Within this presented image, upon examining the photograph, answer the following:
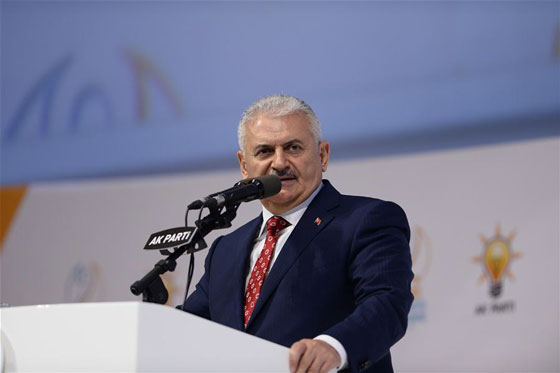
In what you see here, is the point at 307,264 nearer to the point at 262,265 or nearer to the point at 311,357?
the point at 262,265

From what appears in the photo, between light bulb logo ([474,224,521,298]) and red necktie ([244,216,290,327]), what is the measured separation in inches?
50.1

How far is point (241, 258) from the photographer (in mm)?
2674

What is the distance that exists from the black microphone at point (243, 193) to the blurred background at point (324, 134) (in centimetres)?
164

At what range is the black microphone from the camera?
2113 mm

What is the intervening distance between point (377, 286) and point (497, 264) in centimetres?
145

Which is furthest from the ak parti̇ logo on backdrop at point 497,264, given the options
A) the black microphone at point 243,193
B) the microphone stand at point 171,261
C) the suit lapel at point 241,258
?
the microphone stand at point 171,261

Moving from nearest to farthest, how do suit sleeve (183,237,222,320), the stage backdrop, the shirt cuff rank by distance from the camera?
1. the shirt cuff
2. suit sleeve (183,237,222,320)
3. the stage backdrop

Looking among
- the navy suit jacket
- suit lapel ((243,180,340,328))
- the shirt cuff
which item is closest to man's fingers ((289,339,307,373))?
the shirt cuff

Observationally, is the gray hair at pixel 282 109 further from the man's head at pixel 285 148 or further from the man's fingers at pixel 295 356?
the man's fingers at pixel 295 356

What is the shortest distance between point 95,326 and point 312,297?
81 centimetres

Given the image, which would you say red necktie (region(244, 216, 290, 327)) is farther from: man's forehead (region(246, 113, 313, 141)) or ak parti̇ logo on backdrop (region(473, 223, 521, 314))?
ak parti̇ logo on backdrop (region(473, 223, 521, 314))

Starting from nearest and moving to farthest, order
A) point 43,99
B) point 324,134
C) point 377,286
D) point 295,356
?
1. point 295,356
2. point 377,286
3. point 324,134
4. point 43,99

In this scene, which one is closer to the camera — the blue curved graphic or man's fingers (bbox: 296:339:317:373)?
man's fingers (bbox: 296:339:317:373)

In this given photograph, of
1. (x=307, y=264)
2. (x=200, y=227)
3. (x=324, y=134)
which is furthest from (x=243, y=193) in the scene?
(x=324, y=134)
